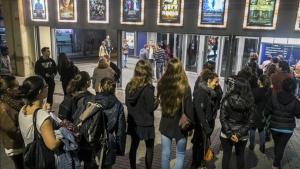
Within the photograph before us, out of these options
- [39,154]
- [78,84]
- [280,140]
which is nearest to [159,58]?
[280,140]

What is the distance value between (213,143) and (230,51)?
2754mm

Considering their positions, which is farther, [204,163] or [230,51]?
[230,51]

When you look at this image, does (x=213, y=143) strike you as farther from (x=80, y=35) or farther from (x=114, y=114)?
(x=80, y=35)

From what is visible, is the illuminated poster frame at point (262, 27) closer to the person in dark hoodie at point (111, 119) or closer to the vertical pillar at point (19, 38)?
the person in dark hoodie at point (111, 119)

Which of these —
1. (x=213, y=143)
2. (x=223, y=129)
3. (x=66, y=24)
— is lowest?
(x=213, y=143)

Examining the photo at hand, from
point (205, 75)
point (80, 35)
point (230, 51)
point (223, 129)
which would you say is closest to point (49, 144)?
point (223, 129)

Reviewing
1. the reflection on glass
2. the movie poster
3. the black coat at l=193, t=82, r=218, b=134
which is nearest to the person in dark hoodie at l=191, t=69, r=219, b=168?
the black coat at l=193, t=82, r=218, b=134

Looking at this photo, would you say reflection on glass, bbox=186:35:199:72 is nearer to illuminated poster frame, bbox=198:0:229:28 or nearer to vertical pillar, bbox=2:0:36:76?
illuminated poster frame, bbox=198:0:229:28

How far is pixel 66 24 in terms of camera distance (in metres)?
9.74

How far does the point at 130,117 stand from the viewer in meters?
3.99

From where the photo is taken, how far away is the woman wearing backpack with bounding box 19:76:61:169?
8.68 feet

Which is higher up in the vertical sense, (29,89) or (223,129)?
(29,89)

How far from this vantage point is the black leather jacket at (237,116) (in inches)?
145

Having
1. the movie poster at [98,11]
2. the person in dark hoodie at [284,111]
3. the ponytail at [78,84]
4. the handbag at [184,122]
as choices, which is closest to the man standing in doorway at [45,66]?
the movie poster at [98,11]
